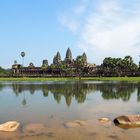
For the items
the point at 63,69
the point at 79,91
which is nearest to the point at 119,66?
the point at 63,69

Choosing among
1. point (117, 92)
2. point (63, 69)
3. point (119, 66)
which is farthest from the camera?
point (63, 69)

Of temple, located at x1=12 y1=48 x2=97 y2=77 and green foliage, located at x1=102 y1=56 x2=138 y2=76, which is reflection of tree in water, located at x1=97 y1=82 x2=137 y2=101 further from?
temple, located at x1=12 y1=48 x2=97 y2=77

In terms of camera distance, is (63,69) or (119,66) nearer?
(119,66)

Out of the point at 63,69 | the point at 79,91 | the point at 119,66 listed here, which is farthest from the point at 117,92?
the point at 63,69

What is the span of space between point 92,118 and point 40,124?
5.11 m

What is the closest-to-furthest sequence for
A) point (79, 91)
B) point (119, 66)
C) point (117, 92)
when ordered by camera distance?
point (117, 92)
point (79, 91)
point (119, 66)

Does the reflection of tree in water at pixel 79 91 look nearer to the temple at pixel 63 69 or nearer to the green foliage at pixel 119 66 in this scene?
the green foliage at pixel 119 66

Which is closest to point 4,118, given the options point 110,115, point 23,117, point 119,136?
point 23,117

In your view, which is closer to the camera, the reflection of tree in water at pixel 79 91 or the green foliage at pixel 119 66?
the reflection of tree in water at pixel 79 91

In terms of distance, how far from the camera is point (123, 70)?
166500mm

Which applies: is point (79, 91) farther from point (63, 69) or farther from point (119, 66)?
point (63, 69)

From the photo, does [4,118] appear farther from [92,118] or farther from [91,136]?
[91,136]

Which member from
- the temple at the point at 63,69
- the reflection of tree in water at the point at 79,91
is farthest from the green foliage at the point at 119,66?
the reflection of tree in water at the point at 79,91

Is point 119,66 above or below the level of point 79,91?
above
